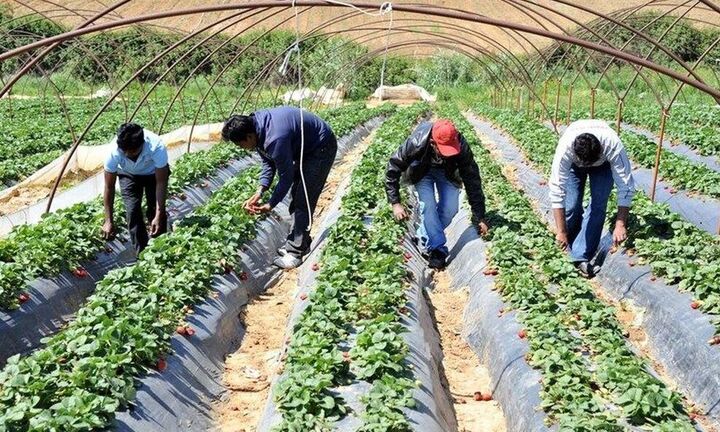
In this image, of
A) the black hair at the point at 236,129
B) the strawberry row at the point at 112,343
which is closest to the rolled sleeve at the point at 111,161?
the strawberry row at the point at 112,343

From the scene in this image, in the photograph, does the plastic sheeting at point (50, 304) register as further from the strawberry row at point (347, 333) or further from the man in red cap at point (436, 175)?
the man in red cap at point (436, 175)

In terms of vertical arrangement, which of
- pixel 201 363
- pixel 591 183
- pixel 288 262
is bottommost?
pixel 288 262

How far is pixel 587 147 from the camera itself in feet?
23.7

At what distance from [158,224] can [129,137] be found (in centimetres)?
120

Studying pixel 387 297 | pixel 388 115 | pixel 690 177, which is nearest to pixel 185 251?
pixel 387 297

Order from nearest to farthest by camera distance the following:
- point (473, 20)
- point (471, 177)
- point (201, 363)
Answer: point (473, 20), point (201, 363), point (471, 177)

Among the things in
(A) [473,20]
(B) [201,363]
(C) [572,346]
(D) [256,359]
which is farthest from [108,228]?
(C) [572,346]

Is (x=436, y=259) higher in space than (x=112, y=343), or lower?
lower

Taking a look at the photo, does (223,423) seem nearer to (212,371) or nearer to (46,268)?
(212,371)

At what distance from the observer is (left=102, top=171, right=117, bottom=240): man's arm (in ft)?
24.9

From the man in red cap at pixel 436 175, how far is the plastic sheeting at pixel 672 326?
1496 millimetres

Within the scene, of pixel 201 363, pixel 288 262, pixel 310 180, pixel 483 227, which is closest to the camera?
pixel 201 363

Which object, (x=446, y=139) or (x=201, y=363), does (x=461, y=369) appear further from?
(x=446, y=139)

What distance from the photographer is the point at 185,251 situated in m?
7.36
